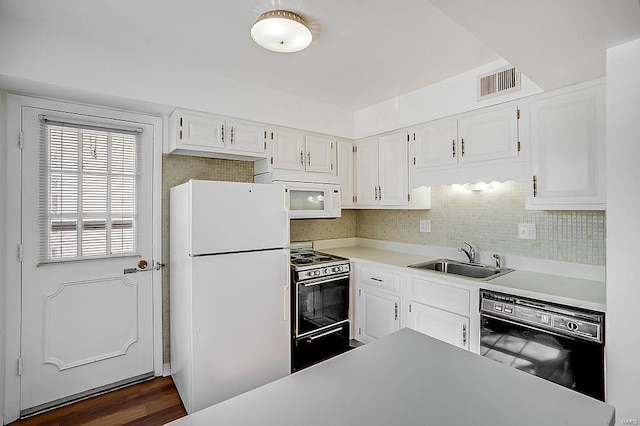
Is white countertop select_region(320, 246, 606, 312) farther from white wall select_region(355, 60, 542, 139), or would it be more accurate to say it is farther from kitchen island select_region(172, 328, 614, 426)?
white wall select_region(355, 60, 542, 139)

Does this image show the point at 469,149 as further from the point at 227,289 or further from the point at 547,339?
the point at 227,289

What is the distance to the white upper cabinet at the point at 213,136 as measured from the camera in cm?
248

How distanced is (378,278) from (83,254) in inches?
93.1

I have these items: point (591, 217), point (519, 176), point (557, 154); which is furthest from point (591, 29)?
point (591, 217)

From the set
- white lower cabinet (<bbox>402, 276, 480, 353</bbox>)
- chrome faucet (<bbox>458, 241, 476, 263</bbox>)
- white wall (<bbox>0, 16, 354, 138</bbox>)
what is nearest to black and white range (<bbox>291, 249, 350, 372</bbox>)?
white lower cabinet (<bbox>402, 276, 480, 353</bbox>)

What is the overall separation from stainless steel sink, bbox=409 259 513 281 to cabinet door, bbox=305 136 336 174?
1308 mm

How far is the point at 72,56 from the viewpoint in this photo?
2.03 metres

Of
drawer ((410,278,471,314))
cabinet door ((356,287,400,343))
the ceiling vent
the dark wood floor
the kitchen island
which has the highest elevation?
the ceiling vent

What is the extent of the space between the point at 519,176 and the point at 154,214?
2837 mm

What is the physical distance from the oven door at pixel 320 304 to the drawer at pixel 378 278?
0.50 ft

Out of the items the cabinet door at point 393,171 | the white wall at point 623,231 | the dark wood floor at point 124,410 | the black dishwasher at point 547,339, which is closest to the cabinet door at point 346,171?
the cabinet door at point 393,171

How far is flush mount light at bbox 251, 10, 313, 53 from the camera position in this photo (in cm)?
169

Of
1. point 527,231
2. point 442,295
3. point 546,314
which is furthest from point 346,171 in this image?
point 546,314

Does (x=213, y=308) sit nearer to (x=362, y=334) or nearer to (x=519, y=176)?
(x=362, y=334)
